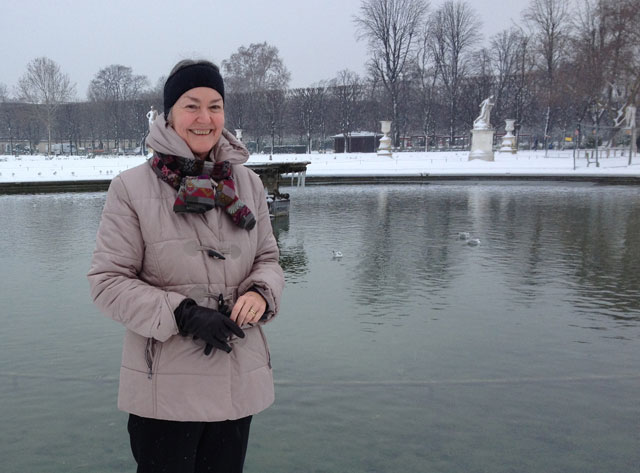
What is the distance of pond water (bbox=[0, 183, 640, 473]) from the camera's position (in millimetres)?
3527

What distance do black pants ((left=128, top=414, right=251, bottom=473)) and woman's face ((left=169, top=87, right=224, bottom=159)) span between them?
0.98 meters

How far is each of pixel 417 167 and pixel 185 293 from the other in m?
37.6

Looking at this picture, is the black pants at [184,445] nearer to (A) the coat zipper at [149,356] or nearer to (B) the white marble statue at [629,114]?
(A) the coat zipper at [149,356]

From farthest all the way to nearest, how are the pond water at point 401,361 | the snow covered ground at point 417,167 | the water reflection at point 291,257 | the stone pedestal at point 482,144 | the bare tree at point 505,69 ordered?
the bare tree at point 505,69 < the stone pedestal at point 482,144 < the snow covered ground at point 417,167 < the water reflection at point 291,257 < the pond water at point 401,361

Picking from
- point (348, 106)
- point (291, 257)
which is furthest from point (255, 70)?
point (291, 257)

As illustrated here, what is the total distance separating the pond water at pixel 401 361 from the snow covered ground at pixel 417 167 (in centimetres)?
2139

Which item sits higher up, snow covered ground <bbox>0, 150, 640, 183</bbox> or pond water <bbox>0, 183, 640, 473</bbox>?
snow covered ground <bbox>0, 150, 640, 183</bbox>

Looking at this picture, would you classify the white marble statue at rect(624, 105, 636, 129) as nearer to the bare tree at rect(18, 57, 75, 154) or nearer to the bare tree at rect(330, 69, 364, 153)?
the bare tree at rect(330, 69, 364, 153)

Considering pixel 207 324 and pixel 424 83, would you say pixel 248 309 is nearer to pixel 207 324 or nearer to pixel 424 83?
pixel 207 324

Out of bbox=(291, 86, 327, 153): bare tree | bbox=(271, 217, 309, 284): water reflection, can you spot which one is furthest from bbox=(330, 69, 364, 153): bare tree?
bbox=(271, 217, 309, 284): water reflection

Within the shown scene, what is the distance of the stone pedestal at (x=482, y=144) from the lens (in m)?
39.9

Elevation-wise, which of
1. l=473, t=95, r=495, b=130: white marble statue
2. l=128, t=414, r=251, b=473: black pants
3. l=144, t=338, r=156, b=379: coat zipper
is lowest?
l=128, t=414, r=251, b=473: black pants

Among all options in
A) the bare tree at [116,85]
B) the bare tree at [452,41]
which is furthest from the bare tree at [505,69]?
the bare tree at [116,85]

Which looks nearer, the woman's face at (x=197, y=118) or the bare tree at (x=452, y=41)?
the woman's face at (x=197, y=118)
